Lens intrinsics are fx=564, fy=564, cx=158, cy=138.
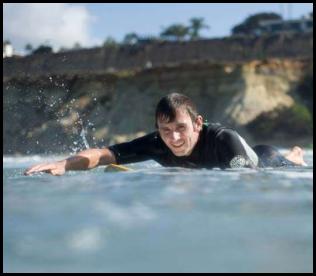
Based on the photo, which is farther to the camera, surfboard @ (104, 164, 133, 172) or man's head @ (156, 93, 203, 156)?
surfboard @ (104, 164, 133, 172)

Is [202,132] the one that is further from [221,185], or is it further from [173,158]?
[221,185]

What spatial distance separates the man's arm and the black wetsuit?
12 centimetres

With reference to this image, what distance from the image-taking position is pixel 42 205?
10.2ft

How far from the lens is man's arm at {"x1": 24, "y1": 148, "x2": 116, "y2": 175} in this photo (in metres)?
4.94

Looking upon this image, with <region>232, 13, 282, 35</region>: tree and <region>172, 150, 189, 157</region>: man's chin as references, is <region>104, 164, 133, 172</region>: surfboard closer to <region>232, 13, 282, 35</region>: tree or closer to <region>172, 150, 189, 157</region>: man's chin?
Answer: <region>172, 150, 189, 157</region>: man's chin

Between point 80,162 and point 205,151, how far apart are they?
121 centimetres

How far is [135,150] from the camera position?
579 centimetres

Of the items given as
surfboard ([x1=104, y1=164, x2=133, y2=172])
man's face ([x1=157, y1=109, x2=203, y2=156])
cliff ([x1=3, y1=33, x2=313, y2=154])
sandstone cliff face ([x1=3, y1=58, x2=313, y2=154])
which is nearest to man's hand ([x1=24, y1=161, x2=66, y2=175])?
surfboard ([x1=104, y1=164, x2=133, y2=172])

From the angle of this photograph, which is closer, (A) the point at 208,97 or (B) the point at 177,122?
(B) the point at 177,122

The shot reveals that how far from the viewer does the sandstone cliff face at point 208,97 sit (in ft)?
94.7

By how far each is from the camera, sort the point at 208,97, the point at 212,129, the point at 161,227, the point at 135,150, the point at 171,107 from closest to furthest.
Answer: the point at 161,227 → the point at 171,107 → the point at 212,129 → the point at 135,150 → the point at 208,97

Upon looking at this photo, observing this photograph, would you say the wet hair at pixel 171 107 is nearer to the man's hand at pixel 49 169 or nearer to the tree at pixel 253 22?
the man's hand at pixel 49 169

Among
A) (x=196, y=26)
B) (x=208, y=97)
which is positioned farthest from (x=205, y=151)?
(x=196, y=26)

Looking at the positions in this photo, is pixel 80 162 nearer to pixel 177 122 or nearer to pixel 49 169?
pixel 49 169
